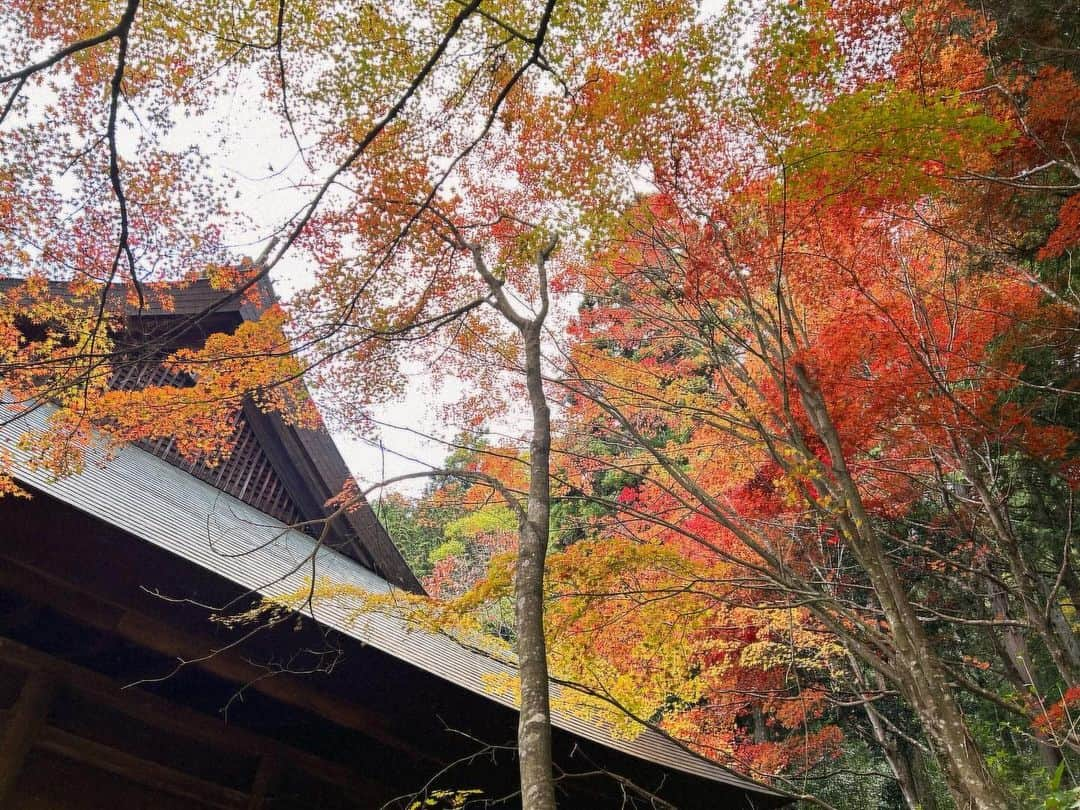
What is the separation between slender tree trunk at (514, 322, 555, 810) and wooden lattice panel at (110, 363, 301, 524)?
16.7 ft

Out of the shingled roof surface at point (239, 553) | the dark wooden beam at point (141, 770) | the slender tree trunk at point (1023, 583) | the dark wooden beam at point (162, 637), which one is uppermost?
the slender tree trunk at point (1023, 583)

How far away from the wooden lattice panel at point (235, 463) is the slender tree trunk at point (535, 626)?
5.10 m

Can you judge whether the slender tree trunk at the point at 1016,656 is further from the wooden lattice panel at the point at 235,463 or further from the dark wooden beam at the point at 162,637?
the wooden lattice panel at the point at 235,463

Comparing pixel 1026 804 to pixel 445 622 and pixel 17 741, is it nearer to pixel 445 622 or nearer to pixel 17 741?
pixel 445 622

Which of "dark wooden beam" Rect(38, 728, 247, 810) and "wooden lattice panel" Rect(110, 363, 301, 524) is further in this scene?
"wooden lattice panel" Rect(110, 363, 301, 524)

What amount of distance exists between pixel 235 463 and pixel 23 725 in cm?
436

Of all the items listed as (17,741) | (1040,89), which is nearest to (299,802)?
(17,741)

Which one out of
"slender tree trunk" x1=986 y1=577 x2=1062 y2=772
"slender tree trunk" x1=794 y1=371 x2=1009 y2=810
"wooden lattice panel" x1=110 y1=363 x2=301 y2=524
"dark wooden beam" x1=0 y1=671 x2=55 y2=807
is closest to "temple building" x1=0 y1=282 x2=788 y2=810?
"dark wooden beam" x1=0 y1=671 x2=55 y2=807

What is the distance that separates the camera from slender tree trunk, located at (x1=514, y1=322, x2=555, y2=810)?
2906 millimetres

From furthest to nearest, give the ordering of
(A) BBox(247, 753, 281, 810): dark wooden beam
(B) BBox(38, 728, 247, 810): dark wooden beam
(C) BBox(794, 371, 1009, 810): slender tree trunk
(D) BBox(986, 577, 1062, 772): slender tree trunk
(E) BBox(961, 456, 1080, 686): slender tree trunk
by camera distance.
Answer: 1. (D) BBox(986, 577, 1062, 772): slender tree trunk
2. (E) BBox(961, 456, 1080, 686): slender tree trunk
3. (A) BBox(247, 753, 281, 810): dark wooden beam
4. (B) BBox(38, 728, 247, 810): dark wooden beam
5. (C) BBox(794, 371, 1009, 810): slender tree trunk

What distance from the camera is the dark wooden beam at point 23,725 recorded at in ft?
13.5

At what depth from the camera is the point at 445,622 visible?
14.6 ft

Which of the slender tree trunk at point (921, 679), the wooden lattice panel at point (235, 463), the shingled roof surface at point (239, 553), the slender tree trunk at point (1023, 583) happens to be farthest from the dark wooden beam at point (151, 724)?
the slender tree trunk at point (1023, 583)

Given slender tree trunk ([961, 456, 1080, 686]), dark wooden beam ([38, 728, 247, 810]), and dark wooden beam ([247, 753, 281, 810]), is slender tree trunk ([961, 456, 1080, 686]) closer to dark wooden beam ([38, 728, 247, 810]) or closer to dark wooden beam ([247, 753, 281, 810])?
dark wooden beam ([247, 753, 281, 810])
